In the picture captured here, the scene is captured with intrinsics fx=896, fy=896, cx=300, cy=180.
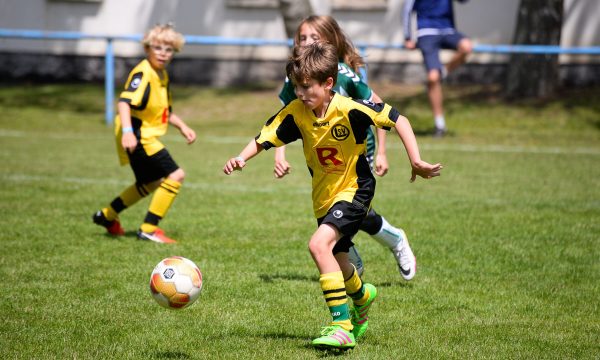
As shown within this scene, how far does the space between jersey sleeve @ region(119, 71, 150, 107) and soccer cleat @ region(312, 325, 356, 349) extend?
3.61 m

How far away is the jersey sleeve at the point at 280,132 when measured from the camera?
5031 millimetres

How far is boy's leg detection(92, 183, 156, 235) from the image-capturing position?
7.72 m

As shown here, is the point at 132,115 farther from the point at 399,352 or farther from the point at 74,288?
the point at 399,352

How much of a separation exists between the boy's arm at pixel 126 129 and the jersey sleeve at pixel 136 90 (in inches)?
2.2

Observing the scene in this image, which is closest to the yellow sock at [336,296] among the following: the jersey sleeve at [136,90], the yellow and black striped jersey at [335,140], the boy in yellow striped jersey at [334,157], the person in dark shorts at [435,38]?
the boy in yellow striped jersey at [334,157]

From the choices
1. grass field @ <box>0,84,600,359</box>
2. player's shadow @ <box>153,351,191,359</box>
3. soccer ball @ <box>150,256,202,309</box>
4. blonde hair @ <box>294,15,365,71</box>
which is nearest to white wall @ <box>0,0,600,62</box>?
grass field @ <box>0,84,600,359</box>

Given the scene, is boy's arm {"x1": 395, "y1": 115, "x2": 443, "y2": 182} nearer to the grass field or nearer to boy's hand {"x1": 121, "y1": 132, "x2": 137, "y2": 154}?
the grass field

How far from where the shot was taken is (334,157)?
4961 millimetres

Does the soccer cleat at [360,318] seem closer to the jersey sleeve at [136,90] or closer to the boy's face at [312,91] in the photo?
the boy's face at [312,91]

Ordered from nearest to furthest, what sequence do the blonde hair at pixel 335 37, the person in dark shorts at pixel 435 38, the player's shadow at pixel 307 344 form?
the player's shadow at pixel 307 344, the blonde hair at pixel 335 37, the person in dark shorts at pixel 435 38

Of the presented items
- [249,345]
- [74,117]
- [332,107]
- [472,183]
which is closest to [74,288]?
[249,345]

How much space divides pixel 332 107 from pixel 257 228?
3.35m

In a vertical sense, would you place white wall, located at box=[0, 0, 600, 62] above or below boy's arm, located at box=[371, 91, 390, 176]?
below

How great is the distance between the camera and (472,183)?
10719 millimetres
